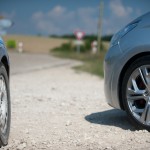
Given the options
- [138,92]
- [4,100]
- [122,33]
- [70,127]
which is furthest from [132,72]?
[4,100]

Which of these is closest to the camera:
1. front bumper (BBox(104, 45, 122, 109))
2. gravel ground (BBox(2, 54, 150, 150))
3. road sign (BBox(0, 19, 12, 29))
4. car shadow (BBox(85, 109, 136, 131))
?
gravel ground (BBox(2, 54, 150, 150))

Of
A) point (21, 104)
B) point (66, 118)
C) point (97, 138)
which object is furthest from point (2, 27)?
point (97, 138)

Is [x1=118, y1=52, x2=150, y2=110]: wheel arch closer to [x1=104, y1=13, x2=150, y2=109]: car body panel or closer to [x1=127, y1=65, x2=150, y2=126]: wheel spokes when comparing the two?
[x1=104, y1=13, x2=150, y2=109]: car body panel

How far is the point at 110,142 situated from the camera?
484 cm

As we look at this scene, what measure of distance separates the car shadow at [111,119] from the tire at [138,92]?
21 cm

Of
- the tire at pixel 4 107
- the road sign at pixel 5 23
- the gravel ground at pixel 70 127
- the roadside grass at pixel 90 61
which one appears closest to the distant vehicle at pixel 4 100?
the tire at pixel 4 107

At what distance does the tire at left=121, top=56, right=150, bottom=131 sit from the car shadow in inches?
8.4

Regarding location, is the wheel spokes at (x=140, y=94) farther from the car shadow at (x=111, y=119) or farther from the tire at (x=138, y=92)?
the car shadow at (x=111, y=119)

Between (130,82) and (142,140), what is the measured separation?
2.80 ft

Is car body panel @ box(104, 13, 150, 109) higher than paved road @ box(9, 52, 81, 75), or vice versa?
car body panel @ box(104, 13, 150, 109)

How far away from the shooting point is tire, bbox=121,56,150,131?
5.33m

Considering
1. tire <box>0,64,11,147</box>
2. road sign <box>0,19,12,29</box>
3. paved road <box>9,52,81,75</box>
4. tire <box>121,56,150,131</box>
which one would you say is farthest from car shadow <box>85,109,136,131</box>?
road sign <box>0,19,12,29</box>

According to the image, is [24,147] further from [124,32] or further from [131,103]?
[124,32]

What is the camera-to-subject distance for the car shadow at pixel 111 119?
19.0 feet
